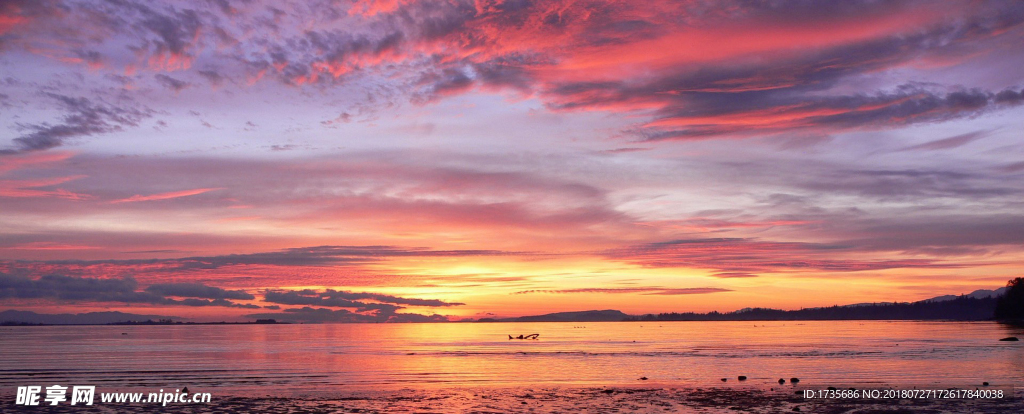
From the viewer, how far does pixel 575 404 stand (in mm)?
39125

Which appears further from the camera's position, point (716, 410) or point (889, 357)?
point (889, 357)

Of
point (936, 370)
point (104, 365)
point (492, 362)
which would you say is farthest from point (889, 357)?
point (104, 365)

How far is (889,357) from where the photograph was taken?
76125 mm

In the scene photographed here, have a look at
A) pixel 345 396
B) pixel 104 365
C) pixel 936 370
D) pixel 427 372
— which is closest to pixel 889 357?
pixel 936 370

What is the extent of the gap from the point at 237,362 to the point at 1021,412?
74.5 meters

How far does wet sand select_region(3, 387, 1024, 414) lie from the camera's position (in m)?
36.2

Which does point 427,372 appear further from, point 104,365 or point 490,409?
point 104,365

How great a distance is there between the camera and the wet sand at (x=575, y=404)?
119ft

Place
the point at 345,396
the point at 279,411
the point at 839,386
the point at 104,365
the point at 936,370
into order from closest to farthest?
the point at 279,411
the point at 345,396
the point at 839,386
the point at 936,370
the point at 104,365

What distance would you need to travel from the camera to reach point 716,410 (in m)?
36.0

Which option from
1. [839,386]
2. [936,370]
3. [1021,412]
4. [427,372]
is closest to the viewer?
[1021,412]

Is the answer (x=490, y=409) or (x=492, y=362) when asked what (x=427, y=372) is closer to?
(x=492, y=362)

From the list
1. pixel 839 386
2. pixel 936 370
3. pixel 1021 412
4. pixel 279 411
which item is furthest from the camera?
pixel 936 370

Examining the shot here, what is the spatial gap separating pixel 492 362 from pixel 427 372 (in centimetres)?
1686
